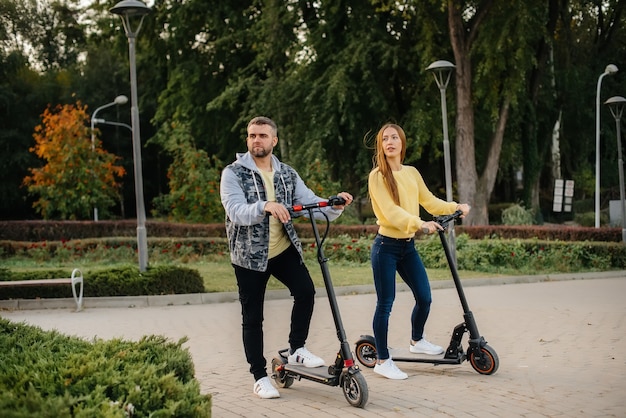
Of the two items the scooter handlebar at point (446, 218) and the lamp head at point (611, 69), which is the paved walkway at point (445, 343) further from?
the lamp head at point (611, 69)

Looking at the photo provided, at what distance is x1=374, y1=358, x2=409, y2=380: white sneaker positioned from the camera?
644 cm

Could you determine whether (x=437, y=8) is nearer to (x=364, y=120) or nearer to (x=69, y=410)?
(x=364, y=120)

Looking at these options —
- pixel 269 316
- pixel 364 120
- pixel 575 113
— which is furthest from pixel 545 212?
pixel 269 316

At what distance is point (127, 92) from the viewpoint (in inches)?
1986

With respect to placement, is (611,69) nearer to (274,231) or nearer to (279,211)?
(274,231)

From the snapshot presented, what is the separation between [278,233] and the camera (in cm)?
586

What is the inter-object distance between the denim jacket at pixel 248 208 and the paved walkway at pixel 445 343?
1001 millimetres

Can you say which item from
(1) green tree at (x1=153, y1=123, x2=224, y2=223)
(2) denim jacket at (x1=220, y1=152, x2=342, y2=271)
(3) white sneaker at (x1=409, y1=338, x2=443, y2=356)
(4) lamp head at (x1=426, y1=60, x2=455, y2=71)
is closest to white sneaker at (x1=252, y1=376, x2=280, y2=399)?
(2) denim jacket at (x1=220, y1=152, x2=342, y2=271)

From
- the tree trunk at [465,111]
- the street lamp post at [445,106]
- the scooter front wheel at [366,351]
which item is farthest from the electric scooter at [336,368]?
the tree trunk at [465,111]

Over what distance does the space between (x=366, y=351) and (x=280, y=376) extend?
1.03 metres

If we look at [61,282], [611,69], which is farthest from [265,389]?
[611,69]

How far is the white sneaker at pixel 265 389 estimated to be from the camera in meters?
5.87

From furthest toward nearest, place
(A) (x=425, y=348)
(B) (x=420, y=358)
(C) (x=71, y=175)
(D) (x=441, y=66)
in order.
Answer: (C) (x=71, y=175)
(D) (x=441, y=66)
(A) (x=425, y=348)
(B) (x=420, y=358)

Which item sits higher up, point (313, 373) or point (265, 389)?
point (313, 373)
